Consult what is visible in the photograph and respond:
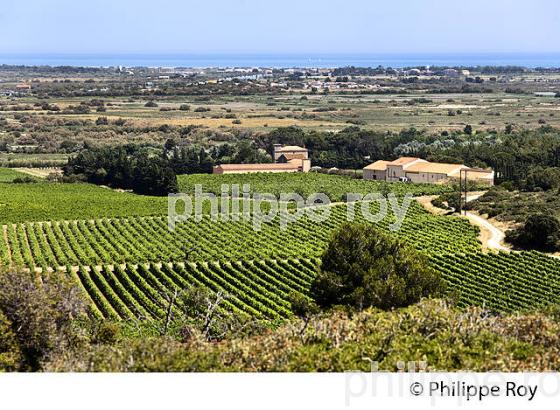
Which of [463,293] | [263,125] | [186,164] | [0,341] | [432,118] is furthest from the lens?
[432,118]

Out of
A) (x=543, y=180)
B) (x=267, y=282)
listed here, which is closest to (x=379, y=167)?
(x=543, y=180)

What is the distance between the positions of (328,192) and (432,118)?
211ft

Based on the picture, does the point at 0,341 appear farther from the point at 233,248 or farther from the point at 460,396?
the point at 233,248

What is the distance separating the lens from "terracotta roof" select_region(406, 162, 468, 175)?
2486 inches

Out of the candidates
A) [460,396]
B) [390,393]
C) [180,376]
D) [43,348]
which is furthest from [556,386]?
[43,348]

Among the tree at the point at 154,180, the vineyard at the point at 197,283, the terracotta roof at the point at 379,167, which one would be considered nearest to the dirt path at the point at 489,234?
the vineyard at the point at 197,283

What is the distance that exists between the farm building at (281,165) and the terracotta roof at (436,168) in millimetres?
9905

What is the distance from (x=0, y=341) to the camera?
14758mm

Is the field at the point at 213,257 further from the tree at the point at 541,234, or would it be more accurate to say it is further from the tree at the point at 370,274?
the tree at the point at 541,234

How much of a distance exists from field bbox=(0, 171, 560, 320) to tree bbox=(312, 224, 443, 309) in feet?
5.91

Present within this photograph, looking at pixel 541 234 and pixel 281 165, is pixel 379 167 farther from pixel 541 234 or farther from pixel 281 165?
pixel 541 234

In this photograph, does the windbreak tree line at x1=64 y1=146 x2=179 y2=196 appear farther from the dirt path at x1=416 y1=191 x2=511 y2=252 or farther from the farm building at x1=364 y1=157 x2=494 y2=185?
the dirt path at x1=416 y1=191 x2=511 y2=252

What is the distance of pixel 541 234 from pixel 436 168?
24649mm

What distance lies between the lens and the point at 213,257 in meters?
35.3
